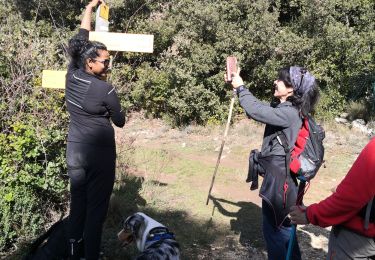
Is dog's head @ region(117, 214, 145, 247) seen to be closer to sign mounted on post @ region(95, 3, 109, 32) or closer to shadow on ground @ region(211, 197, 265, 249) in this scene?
shadow on ground @ region(211, 197, 265, 249)

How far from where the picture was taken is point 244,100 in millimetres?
3064

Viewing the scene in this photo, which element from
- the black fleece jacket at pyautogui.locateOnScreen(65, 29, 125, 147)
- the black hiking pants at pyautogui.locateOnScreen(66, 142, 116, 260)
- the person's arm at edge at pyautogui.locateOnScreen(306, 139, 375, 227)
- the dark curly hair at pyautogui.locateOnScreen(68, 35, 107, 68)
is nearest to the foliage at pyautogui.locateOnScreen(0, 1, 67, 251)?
the black hiking pants at pyautogui.locateOnScreen(66, 142, 116, 260)

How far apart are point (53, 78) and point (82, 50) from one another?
0.72 metres

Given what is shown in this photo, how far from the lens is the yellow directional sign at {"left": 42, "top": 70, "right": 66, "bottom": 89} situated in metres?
3.81

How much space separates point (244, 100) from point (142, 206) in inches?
111

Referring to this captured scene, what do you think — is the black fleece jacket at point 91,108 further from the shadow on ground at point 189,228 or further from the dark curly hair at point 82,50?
the shadow on ground at point 189,228

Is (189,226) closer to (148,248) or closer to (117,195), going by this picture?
(117,195)

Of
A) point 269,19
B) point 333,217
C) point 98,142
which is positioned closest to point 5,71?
point 98,142

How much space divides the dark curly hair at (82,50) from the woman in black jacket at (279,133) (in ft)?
3.68

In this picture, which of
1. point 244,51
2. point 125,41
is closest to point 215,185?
point 125,41

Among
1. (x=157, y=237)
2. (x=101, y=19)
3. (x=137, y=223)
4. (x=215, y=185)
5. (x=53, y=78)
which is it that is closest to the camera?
(x=157, y=237)

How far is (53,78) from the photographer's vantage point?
3834 millimetres

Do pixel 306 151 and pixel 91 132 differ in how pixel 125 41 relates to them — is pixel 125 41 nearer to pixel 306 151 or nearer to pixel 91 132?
pixel 91 132

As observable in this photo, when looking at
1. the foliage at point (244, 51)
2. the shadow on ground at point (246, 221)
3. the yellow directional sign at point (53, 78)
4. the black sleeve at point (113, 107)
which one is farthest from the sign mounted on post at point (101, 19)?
the foliage at point (244, 51)
